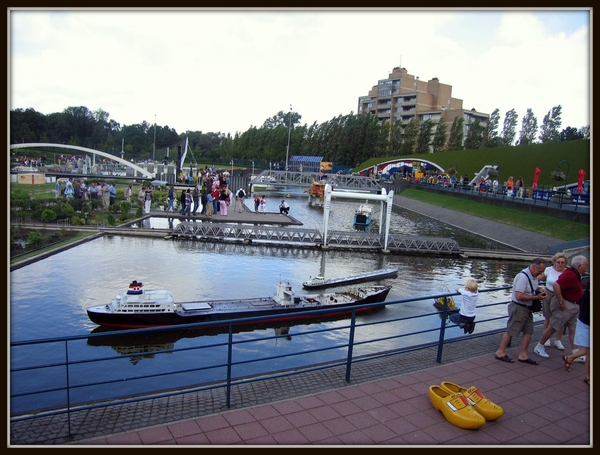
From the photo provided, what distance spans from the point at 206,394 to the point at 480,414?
12.0ft

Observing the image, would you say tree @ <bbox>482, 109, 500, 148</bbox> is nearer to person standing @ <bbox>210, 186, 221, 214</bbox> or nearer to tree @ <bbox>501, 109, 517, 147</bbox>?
tree @ <bbox>501, 109, 517, 147</bbox>

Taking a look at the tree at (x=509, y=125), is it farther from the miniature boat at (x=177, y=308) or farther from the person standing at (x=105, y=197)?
the miniature boat at (x=177, y=308)

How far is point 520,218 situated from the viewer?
37.1m

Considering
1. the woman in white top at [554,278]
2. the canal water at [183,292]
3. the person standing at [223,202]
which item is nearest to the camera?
the woman in white top at [554,278]

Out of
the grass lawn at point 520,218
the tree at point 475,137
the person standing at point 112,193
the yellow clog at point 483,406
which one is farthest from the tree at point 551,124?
the yellow clog at point 483,406

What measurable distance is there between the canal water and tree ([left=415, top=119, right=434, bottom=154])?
62687 millimetres

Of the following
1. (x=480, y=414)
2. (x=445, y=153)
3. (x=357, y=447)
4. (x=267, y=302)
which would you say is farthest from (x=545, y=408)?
(x=445, y=153)

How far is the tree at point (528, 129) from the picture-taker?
96188 mm

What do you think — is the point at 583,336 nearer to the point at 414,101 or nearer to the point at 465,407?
the point at 465,407

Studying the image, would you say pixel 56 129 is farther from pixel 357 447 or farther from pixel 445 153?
pixel 357 447

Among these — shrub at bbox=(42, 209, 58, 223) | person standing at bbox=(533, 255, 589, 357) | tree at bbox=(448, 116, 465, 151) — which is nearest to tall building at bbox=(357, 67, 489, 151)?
tree at bbox=(448, 116, 465, 151)

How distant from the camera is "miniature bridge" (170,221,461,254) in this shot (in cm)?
2866

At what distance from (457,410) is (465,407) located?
0.36 feet

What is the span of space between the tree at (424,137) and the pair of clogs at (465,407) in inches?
3535
